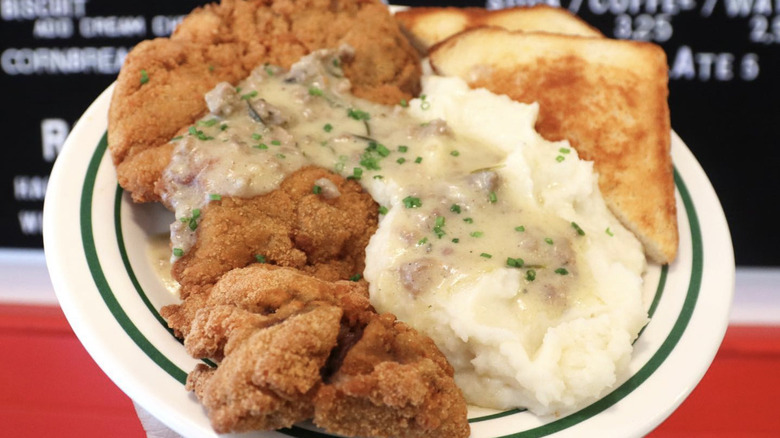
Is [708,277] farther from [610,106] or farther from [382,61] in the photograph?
[382,61]

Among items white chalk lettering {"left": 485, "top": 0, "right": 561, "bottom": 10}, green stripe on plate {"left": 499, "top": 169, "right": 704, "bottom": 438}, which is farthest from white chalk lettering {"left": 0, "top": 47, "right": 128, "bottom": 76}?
green stripe on plate {"left": 499, "top": 169, "right": 704, "bottom": 438}

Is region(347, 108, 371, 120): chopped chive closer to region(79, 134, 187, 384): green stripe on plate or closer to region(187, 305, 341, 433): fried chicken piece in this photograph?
region(79, 134, 187, 384): green stripe on plate

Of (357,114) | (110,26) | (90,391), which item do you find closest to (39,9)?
(110,26)

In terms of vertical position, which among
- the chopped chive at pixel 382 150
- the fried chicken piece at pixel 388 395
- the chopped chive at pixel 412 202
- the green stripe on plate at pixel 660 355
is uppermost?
the chopped chive at pixel 382 150

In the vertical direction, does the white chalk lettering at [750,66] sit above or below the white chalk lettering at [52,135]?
above

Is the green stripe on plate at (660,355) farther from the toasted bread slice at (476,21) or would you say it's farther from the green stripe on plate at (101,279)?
the toasted bread slice at (476,21)

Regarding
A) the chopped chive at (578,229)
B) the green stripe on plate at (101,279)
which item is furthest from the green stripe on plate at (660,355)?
the green stripe on plate at (101,279)
